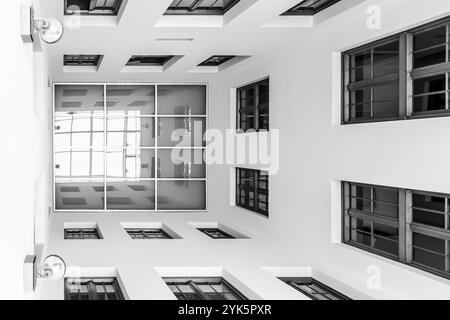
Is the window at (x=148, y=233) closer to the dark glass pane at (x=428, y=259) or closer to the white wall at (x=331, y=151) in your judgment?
the white wall at (x=331, y=151)

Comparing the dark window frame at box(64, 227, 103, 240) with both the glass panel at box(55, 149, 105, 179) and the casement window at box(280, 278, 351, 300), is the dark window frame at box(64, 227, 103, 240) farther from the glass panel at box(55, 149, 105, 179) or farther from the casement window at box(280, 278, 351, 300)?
the casement window at box(280, 278, 351, 300)

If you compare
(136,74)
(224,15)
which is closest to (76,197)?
(136,74)

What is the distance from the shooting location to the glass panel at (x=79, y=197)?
16.2m

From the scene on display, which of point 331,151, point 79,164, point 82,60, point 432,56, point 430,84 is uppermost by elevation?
point 82,60

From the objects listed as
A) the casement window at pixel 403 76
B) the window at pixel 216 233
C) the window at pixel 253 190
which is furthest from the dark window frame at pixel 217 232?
the casement window at pixel 403 76

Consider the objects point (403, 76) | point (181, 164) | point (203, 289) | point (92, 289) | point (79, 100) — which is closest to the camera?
point (403, 76)

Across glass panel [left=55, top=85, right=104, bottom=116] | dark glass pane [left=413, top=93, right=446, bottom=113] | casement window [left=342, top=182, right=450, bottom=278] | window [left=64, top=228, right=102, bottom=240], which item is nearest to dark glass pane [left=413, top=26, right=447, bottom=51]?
dark glass pane [left=413, top=93, right=446, bottom=113]

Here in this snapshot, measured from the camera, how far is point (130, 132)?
647 inches

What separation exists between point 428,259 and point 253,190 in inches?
230

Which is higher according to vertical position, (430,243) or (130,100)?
(130,100)

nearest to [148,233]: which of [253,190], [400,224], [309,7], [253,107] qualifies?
[253,190]

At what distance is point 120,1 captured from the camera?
802cm

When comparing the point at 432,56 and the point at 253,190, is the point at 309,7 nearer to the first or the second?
the point at 432,56

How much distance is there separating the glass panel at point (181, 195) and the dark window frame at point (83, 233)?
9.42 feet
